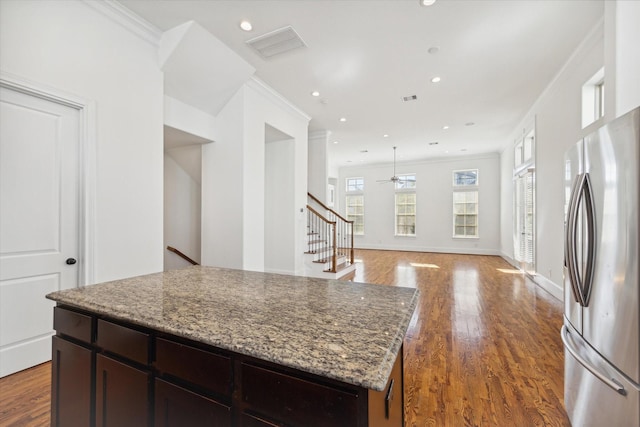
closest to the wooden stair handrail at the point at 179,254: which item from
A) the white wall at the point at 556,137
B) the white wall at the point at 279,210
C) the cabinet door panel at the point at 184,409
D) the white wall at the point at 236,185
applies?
the white wall at the point at 236,185

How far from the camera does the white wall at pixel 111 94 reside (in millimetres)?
2230

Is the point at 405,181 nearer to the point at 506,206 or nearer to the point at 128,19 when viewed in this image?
Answer: the point at 506,206

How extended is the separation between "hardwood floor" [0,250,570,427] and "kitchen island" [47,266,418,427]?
0.93 metres

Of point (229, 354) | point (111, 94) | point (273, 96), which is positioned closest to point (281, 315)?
point (229, 354)

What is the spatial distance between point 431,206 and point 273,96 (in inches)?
287

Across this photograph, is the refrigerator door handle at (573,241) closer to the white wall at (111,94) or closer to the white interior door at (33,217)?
the white wall at (111,94)

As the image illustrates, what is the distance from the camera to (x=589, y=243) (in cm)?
139

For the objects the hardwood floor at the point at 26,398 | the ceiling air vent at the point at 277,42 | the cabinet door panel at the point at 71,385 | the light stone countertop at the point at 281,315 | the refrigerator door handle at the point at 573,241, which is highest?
the ceiling air vent at the point at 277,42

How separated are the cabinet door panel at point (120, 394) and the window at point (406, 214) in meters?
10.1

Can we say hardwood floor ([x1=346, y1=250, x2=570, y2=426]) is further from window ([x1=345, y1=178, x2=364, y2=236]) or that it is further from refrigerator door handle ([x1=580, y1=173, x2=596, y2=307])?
window ([x1=345, y1=178, x2=364, y2=236])

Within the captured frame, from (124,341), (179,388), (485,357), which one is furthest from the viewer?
(485,357)

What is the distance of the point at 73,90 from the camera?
2.48 meters

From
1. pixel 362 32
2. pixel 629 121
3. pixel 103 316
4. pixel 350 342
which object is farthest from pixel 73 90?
pixel 629 121

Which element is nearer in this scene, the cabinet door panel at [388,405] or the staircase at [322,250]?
the cabinet door panel at [388,405]
